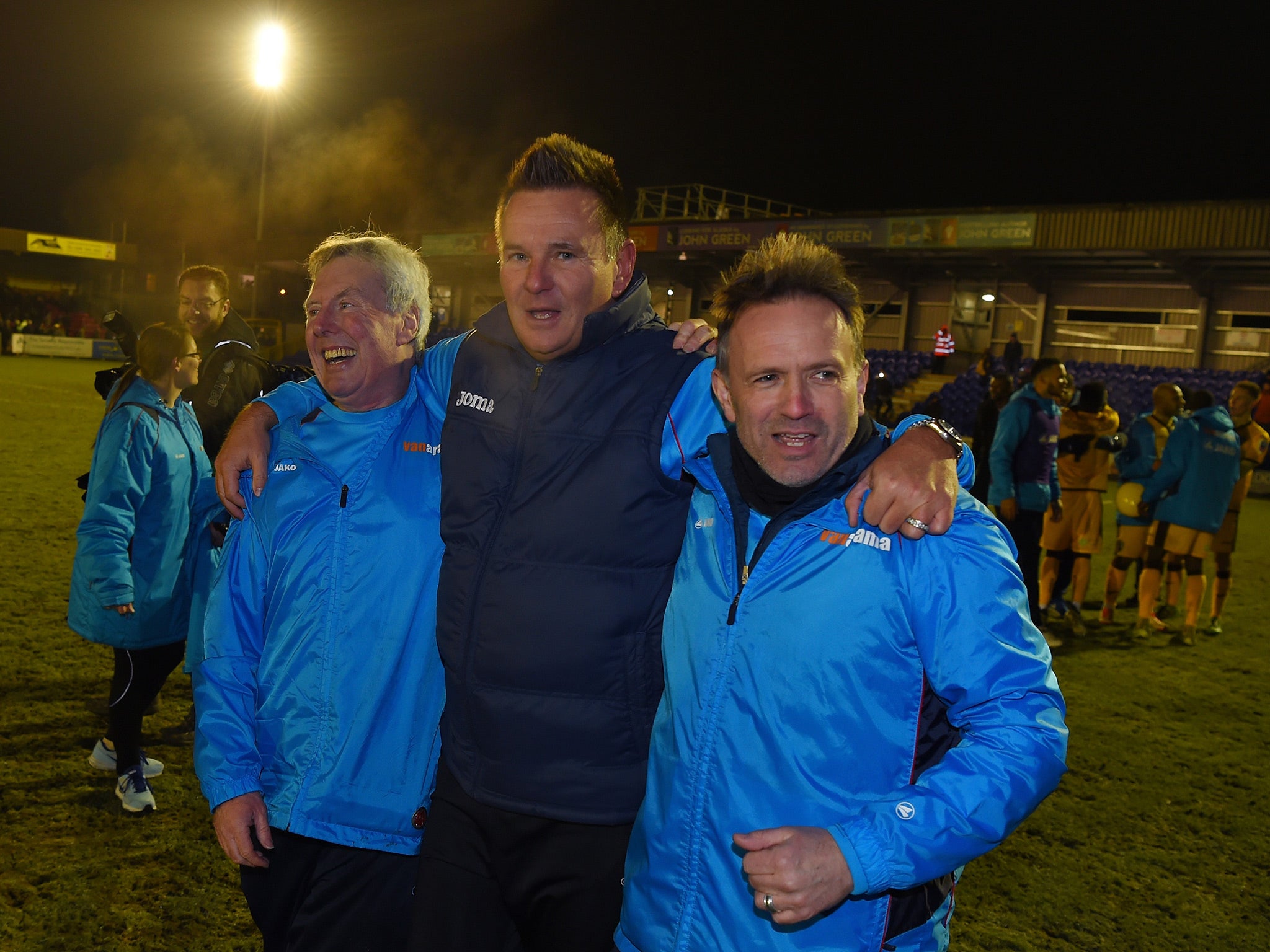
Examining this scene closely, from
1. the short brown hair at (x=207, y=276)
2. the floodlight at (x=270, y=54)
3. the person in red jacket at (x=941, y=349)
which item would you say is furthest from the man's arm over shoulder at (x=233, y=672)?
the person in red jacket at (x=941, y=349)

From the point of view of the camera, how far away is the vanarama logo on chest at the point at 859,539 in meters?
1.62

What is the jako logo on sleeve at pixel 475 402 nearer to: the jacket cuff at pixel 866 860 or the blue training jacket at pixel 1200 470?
the jacket cuff at pixel 866 860

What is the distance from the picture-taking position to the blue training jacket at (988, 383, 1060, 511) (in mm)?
7523

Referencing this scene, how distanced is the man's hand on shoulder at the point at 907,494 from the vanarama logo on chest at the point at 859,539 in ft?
0.07

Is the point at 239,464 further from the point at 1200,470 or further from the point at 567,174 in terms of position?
the point at 1200,470

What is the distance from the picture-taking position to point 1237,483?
8.80 metres

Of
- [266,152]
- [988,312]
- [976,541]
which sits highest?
[266,152]

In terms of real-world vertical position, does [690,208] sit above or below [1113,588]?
above

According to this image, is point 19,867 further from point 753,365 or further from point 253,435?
point 753,365

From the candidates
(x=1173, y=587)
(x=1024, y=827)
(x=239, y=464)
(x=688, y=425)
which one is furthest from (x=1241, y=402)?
(x=239, y=464)

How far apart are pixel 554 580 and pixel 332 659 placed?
1.97 ft

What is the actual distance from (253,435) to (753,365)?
1.43 metres

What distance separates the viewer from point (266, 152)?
24500 millimetres

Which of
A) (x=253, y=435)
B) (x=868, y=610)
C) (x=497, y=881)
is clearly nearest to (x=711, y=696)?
(x=868, y=610)
